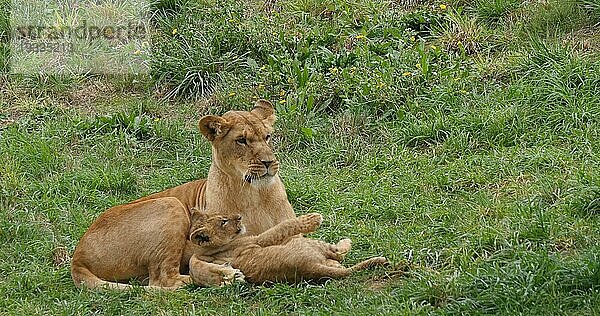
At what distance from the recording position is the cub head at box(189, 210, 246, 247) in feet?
22.6

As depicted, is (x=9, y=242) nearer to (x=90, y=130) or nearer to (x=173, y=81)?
(x=90, y=130)

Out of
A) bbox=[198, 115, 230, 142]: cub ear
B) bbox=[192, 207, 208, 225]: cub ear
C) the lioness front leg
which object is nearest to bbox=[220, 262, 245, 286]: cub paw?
the lioness front leg

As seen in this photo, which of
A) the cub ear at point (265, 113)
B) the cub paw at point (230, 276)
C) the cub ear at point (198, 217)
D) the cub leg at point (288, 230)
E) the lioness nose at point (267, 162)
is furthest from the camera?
the cub ear at point (265, 113)

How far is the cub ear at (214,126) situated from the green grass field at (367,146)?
1074 millimetres

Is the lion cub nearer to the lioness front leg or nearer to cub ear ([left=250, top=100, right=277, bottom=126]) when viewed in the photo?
the lioness front leg

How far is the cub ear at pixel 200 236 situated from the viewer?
689 cm

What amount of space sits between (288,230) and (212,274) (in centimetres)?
56

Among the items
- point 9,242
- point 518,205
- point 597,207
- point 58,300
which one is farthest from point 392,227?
point 9,242

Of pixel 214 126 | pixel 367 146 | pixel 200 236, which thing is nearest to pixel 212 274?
pixel 200 236

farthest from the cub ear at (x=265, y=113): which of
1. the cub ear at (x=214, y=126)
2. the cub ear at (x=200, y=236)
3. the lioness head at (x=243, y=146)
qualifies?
the cub ear at (x=200, y=236)

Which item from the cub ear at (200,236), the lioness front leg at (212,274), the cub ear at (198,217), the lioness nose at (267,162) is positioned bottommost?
the lioness front leg at (212,274)

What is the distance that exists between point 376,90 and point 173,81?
238 centimetres

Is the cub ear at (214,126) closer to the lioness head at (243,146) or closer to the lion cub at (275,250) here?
the lioness head at (243,146)

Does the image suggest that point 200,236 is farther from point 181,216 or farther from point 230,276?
point 230,276
